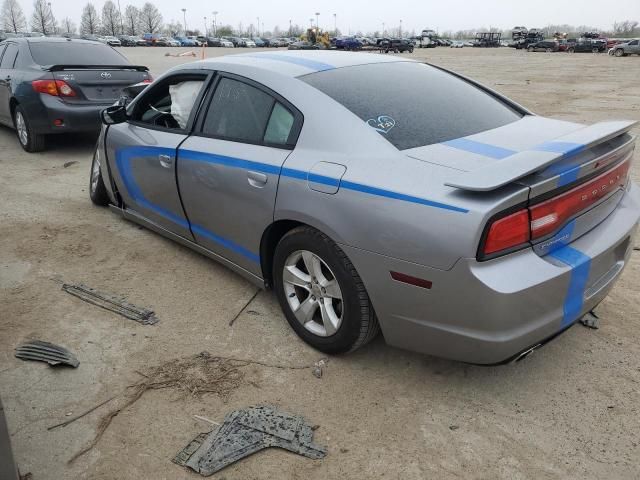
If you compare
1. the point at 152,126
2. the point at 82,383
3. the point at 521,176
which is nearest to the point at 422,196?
the point at 521,176

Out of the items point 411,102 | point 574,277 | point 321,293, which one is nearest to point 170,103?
point 411,102

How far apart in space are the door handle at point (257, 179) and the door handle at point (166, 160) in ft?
2.91

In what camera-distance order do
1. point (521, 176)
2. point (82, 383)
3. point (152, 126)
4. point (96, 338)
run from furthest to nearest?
point (152, 126) < point (96, 338) < point (82, 383) < point (521, 176)

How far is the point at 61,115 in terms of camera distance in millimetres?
7039

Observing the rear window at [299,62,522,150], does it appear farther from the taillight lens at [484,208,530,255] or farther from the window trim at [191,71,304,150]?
the taillight lens at [484,208,530,255]

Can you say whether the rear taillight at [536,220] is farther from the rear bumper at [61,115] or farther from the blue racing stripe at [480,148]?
the rear bumper at [61,115]

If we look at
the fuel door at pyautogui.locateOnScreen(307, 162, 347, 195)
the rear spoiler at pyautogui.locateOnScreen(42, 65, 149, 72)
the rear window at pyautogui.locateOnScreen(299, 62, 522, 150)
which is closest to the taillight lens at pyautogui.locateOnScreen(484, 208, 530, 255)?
the rear window at pyautogui.locateOnScreen(299, 62, 522, 150)

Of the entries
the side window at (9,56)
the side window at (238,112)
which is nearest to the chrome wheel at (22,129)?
the side window at (9,56)

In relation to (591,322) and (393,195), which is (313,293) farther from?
(591,322)

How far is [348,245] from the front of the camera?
258 cm

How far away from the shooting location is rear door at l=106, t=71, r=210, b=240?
3.75 metres

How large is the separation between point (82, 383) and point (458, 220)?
205cm

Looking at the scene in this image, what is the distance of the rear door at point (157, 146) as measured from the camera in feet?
12.3

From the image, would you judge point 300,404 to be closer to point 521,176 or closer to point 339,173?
point 339,173
